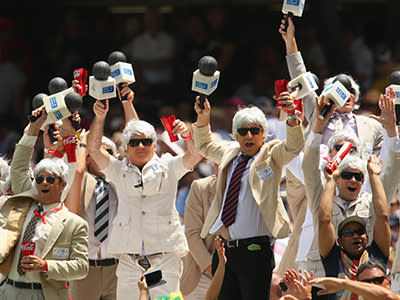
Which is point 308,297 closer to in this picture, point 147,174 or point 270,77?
point 147,174

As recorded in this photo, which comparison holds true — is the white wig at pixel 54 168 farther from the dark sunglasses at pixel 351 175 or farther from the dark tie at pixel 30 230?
the dark sunglasses at pixel 351 175

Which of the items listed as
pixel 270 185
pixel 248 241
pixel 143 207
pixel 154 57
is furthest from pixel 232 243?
pixel 154 57

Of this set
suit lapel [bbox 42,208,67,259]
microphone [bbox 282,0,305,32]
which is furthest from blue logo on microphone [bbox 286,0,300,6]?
suit lapel [bbox 42,208,67,259]

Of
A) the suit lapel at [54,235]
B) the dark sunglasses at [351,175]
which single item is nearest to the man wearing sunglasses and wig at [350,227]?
the dark sunglasses at [351,175]

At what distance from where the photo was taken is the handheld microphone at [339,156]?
7.68 metres

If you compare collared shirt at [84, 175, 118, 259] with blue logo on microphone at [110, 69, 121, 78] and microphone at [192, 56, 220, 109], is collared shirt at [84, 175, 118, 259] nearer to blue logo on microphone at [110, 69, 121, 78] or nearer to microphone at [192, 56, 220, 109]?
blue logo on microphone at [110, 69, 121, 78]

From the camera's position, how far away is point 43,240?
7789mm

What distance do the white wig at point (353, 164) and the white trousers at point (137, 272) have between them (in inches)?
61.5

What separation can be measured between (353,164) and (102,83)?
2.08 meters

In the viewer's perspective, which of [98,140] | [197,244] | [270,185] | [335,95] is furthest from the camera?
[197,244]

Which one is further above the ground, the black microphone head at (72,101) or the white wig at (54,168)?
the black microphone head at (72,101)

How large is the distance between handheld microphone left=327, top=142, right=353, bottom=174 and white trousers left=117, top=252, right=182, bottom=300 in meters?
1.54

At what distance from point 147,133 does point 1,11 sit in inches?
266

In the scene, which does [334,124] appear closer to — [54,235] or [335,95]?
[335,95]
